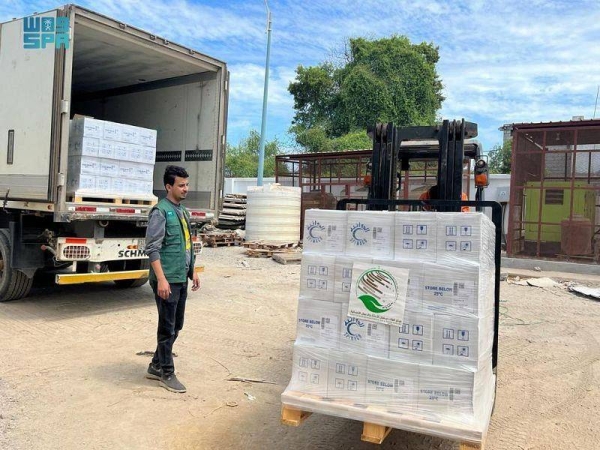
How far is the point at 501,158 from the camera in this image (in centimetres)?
4028

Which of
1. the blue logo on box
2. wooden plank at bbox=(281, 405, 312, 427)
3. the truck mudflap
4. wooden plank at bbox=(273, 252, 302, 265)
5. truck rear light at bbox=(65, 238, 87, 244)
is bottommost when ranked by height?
wooden plank at bbox=(281, 405, 312, 427)

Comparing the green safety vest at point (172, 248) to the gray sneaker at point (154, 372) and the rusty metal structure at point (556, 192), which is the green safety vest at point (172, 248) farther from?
the rusty metal structure at point (556, 192)

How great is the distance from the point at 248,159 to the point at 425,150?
140 feet

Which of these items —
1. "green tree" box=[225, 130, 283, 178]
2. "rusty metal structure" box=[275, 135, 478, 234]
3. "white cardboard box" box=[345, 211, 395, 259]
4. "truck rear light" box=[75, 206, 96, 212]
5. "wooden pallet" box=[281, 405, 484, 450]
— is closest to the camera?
"wooden pallet" box=[281, 405, 484, 450]

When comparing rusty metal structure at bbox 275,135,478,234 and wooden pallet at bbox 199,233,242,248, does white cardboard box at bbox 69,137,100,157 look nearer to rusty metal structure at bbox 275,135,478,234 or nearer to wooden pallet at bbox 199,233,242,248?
wooden pallet at bbox 199,233,242,248

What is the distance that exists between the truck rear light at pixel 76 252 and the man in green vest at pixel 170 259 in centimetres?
269

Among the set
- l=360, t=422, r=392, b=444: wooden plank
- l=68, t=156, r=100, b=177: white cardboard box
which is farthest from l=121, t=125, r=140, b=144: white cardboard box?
l=360, t=422, r=392, b=444: wooden plank

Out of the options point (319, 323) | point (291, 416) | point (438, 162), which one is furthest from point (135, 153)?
point (291, 416)

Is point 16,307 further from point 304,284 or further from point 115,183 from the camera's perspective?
point 304,284

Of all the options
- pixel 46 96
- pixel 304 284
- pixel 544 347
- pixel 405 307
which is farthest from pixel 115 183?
pixel 544 347

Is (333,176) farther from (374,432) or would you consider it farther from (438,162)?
(374,432)

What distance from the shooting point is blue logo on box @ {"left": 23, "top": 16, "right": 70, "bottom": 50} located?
245 inches

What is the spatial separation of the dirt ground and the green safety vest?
996 mm

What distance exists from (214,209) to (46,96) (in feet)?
9.90
